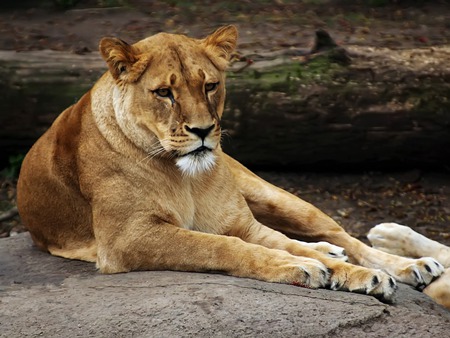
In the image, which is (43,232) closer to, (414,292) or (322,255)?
(322,255)

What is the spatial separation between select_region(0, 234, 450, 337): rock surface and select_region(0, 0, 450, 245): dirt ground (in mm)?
3007

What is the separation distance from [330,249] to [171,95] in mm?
1150

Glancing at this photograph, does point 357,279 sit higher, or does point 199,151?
point 199,151

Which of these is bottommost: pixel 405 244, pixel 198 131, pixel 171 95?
pixel 405 244

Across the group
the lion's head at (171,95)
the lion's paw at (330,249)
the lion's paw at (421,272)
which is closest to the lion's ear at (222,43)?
the lion's head at (171,95)

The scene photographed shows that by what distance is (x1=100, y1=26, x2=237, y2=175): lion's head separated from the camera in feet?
13.5

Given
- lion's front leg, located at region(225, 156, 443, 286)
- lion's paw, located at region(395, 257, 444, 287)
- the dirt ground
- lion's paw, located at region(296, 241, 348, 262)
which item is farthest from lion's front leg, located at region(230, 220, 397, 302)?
the dirt ground

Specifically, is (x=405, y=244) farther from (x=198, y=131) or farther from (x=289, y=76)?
(x=289, y=76)

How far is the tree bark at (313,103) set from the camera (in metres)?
7.14

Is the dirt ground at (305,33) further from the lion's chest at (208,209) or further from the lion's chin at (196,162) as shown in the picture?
the lion's chin at (196,162)

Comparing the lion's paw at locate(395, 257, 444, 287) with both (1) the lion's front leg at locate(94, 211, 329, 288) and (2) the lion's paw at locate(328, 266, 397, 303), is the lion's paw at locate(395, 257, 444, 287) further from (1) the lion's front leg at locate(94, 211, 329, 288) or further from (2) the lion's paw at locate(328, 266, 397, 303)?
(1) the lion's front leg at locate(94, 211, 329, 288)

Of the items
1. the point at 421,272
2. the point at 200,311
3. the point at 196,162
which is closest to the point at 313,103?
the point at 421,272

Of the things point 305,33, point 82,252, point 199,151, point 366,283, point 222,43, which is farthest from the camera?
point 305,33

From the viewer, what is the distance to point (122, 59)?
4297mm
